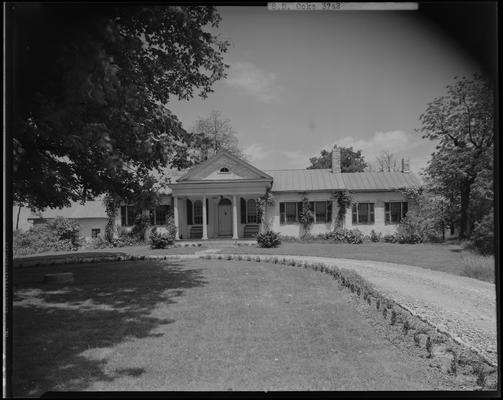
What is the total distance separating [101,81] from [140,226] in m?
20.5

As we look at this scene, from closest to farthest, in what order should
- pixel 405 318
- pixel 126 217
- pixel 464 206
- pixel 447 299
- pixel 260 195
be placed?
pixel 405 318, pixel 447 299, pixel 464 206, pixel 260 195, pixel 126 217

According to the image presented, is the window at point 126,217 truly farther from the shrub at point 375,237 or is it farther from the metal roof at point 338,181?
the shrub at point 375,237

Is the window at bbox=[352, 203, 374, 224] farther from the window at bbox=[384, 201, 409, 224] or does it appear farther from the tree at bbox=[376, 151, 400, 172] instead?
the tree at bbox=[376, 151, 400, 172]

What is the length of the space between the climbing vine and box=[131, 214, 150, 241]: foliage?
43.7 feet

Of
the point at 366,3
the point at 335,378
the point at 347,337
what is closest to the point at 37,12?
the point at 366,3

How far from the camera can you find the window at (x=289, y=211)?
2322 centimetres

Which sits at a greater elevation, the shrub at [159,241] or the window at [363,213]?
the window at [363,213]

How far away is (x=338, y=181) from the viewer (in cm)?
2352

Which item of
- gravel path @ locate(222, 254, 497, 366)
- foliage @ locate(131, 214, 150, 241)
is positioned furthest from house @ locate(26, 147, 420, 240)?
gravel path @ locate(222, 254, 497, 366)

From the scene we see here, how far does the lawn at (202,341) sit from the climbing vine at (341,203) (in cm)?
1472

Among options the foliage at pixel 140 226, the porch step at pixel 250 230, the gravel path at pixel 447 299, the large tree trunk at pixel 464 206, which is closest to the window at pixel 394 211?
the large tree trunk at pixel 464 206

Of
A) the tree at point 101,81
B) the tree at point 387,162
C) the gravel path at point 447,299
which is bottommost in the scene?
the gravel path at point 447,299

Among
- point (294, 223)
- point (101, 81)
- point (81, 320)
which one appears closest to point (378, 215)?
point (294, 223)

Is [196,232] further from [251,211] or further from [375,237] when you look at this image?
[375,237]
